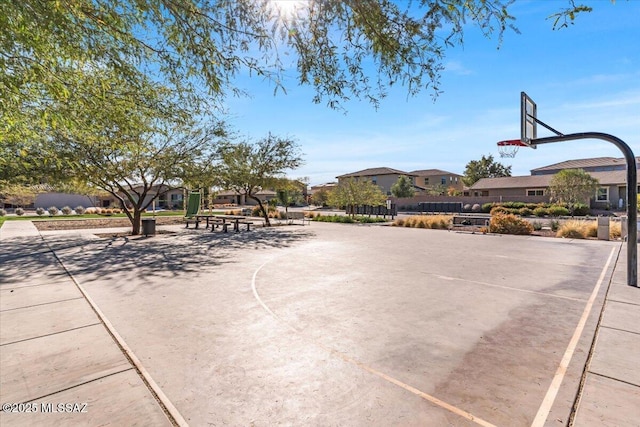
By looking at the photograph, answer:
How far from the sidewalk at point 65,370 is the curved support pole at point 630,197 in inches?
356

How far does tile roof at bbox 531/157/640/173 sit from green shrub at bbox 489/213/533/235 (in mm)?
51489

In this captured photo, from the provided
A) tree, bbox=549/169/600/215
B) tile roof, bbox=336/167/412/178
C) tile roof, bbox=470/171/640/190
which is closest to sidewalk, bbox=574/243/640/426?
tree, bbox=549/169/600/215

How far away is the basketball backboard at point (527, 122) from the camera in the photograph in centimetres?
935

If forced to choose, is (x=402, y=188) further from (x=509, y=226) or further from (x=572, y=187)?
(x=509, y=226)

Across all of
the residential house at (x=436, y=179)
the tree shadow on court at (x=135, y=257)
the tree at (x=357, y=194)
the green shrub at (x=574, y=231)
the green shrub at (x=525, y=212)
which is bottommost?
the tree shadow on court at (x=135, y=257)

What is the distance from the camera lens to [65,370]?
3438mm

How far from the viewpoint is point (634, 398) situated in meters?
2.93

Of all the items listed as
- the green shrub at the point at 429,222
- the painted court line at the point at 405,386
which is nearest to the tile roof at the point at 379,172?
the green shrub at the point at 429,222

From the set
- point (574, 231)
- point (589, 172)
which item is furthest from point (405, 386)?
point (589, 172)

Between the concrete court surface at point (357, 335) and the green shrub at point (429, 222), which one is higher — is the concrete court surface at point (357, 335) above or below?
below

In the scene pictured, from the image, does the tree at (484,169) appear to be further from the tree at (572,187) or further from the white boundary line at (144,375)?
the white boundary line at (144,375)

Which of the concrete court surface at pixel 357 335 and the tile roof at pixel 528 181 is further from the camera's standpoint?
the tile roof at pixel 528 181

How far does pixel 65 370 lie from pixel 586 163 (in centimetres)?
7623

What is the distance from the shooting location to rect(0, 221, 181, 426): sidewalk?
2.75 meters
